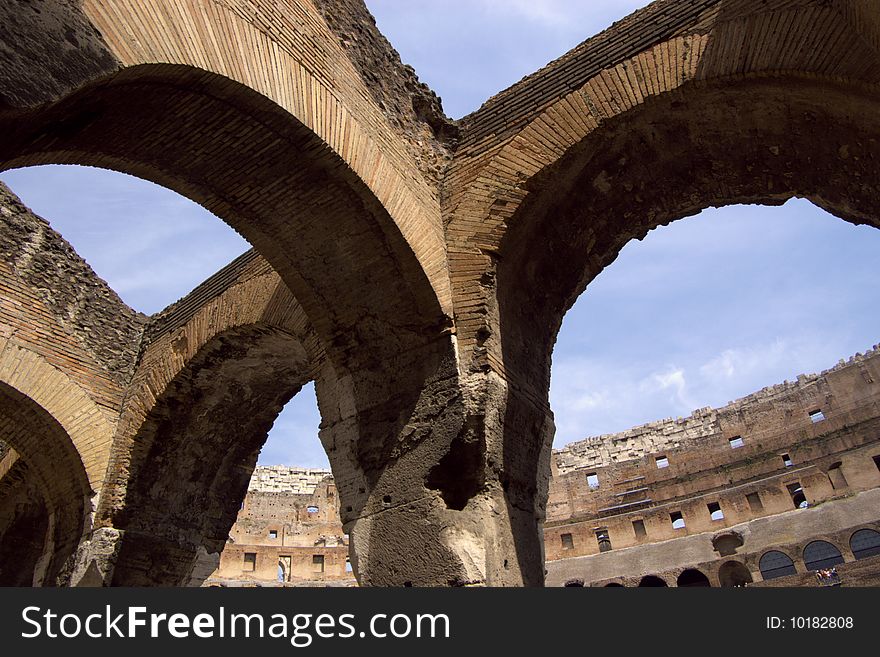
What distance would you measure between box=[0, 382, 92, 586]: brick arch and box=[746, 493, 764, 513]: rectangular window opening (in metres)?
21.6

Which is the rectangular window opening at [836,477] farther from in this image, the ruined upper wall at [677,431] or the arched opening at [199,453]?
the arched opening at [199,453]

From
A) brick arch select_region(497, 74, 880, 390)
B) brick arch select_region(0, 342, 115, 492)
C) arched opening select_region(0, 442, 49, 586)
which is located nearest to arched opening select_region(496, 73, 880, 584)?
brick arch select_region(497, 74, 880, 390)

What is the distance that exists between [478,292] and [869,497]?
2151 cm

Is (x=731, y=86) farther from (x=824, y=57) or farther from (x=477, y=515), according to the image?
(x=477, y=515)

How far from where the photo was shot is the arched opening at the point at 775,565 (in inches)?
811

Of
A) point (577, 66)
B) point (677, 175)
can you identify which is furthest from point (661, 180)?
point (577, 66)

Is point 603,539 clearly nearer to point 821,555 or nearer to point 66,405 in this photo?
point 821,555

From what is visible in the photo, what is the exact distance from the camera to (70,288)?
8.03 meters

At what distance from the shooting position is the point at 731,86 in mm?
3902

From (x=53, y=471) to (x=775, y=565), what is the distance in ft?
68.2

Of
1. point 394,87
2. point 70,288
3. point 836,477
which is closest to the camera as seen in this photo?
point 394,87

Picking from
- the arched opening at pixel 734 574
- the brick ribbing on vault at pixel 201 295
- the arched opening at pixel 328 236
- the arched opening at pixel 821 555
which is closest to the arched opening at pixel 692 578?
the arched opening at pixel 734 574

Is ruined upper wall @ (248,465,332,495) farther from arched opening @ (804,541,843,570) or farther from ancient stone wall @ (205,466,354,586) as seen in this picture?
arched opening @ (804,541,843,570)
